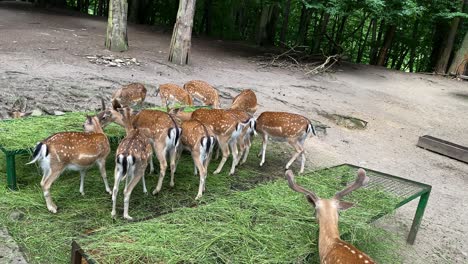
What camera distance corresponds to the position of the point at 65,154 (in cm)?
369

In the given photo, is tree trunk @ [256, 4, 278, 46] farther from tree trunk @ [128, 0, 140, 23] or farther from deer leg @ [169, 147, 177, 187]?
deer leg @ [169, 147, 177, 187]

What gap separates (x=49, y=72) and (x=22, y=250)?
17.8ft

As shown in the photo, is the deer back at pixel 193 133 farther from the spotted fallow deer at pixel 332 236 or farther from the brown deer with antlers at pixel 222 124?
the spotted fallow deer at pixel 332 236

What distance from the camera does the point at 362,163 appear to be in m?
6.11

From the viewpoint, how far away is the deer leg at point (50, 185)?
3635mm

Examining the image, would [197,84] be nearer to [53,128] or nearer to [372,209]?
[53,128]

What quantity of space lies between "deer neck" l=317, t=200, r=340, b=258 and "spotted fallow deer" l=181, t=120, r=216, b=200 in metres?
1.69

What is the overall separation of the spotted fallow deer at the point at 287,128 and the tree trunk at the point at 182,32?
17.8 feet

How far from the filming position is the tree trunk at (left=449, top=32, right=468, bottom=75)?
14094 mm

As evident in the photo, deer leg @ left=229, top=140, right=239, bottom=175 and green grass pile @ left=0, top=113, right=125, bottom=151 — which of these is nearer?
green grass pile @ left=0, top=113, right=125, bottom=151

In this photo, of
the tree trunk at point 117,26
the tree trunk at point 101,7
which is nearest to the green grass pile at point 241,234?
the tree trunk at point 117,26

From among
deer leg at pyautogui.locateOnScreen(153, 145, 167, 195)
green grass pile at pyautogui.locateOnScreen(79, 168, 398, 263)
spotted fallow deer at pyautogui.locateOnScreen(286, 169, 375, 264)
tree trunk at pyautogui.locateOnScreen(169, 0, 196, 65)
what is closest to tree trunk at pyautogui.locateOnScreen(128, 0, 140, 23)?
tree trunk at pyautogui.locateOnScreen(169, 0, 196, 65)

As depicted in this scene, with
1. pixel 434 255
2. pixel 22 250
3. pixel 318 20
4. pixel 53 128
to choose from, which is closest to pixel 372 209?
pixel 434 255

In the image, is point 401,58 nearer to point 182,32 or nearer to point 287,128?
point 182,32
